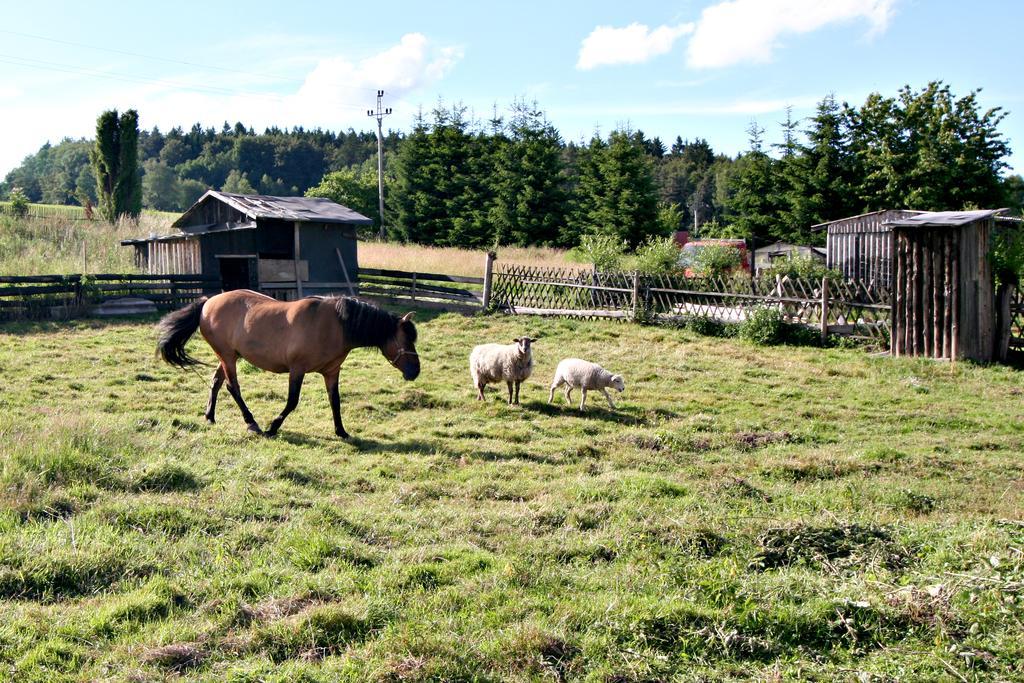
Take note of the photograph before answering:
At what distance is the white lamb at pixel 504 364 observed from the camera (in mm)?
11648

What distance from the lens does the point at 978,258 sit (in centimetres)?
1516

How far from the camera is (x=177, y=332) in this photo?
10.3 metres

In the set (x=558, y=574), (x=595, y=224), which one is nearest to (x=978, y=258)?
(x=558, y=574)

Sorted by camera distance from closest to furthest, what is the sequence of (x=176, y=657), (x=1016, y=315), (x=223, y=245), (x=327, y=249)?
(x=176, y=657)
(x=1016, y=315)
(x=223, y=245)
(x=327, y=249)

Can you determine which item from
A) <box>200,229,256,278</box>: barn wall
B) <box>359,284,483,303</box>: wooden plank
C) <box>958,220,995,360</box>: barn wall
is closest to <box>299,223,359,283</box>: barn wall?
<box>359,284,483,303</box>: wooden plank

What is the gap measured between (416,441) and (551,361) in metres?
6.33

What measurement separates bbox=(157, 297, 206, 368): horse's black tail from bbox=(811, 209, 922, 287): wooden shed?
20.7 meters

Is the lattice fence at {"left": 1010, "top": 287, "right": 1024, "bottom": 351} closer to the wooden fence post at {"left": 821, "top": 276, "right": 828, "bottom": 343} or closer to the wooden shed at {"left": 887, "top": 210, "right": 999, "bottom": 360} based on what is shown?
the wooden shed at {"left": 887, "top": 210, "right": 999, "bottom": 360}

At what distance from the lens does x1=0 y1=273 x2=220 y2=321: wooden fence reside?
18.9m

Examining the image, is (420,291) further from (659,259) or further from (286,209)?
(659,259)

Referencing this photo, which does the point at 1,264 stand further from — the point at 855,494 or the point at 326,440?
the point at 855,494

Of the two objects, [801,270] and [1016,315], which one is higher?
[801,270]

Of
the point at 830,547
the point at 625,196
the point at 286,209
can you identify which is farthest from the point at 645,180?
the point at 830,547

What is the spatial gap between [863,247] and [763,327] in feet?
35.5
